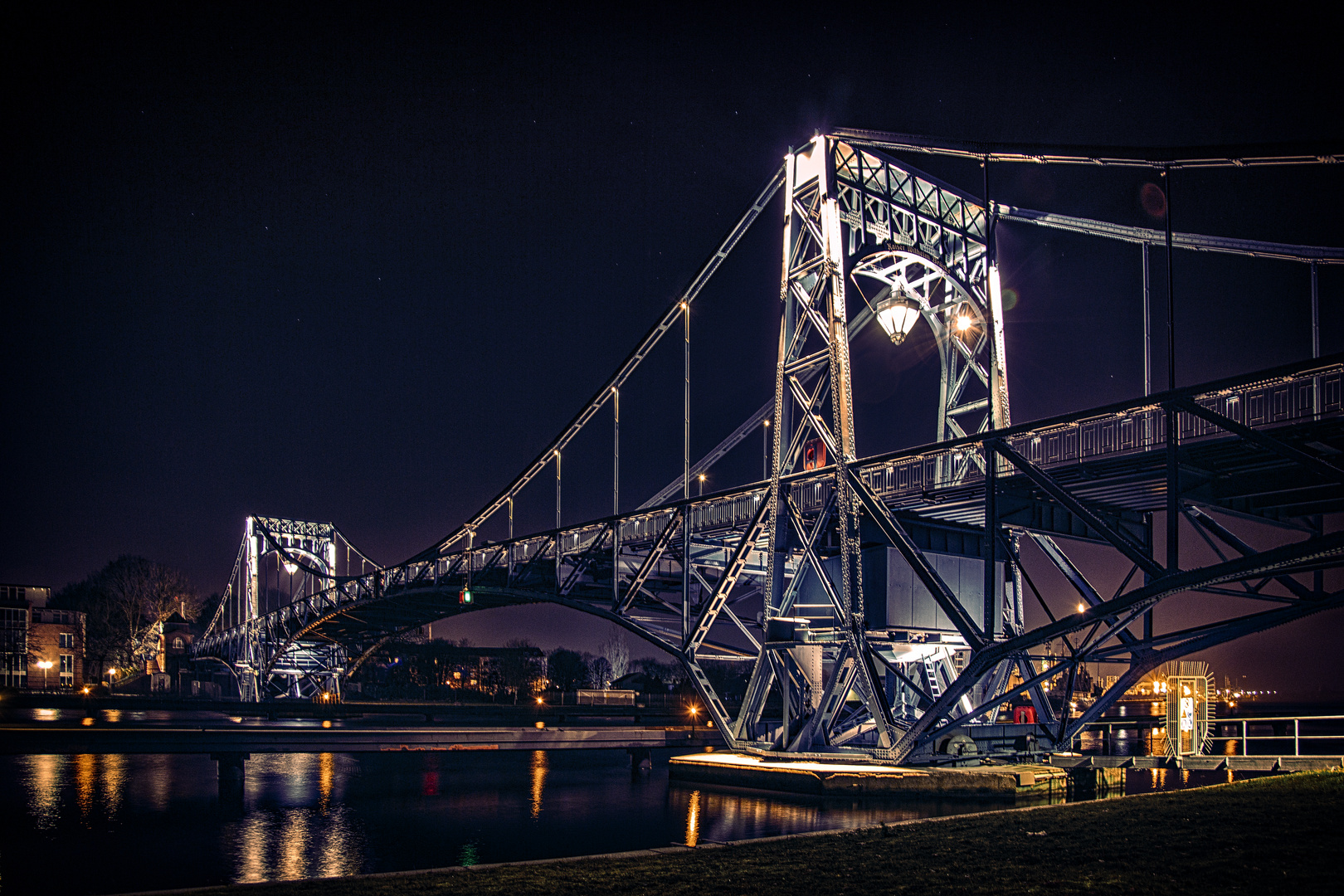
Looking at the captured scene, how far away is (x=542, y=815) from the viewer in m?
20.1

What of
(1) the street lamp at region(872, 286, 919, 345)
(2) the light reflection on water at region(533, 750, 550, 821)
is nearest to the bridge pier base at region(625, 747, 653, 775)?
(2) the light reflection on water at region(533, 750, 550, 821)

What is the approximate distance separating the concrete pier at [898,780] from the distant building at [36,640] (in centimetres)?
10132

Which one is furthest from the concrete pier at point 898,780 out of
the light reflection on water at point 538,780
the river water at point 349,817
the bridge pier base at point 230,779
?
the bridge pier base at point 230,779

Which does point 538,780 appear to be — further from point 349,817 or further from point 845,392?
point 845,392

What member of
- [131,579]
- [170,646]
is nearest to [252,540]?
[131,579]

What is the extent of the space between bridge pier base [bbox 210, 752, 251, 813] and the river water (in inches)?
12.3

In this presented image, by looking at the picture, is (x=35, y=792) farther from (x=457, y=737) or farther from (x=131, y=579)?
(x=131, y=579)

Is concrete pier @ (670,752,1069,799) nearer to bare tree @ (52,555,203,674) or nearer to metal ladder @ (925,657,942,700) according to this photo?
metal ladder @ (925,657,942,700)

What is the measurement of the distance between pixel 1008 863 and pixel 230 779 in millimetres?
17121

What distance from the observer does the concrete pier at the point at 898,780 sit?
2297 centimetres

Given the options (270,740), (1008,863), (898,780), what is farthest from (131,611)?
(1008,863)

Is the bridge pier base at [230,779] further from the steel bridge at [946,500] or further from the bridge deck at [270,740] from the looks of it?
the steel bridge at [946,500]

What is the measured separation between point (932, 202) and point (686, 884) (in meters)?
24.4

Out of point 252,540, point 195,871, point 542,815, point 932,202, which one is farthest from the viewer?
point 252,540
